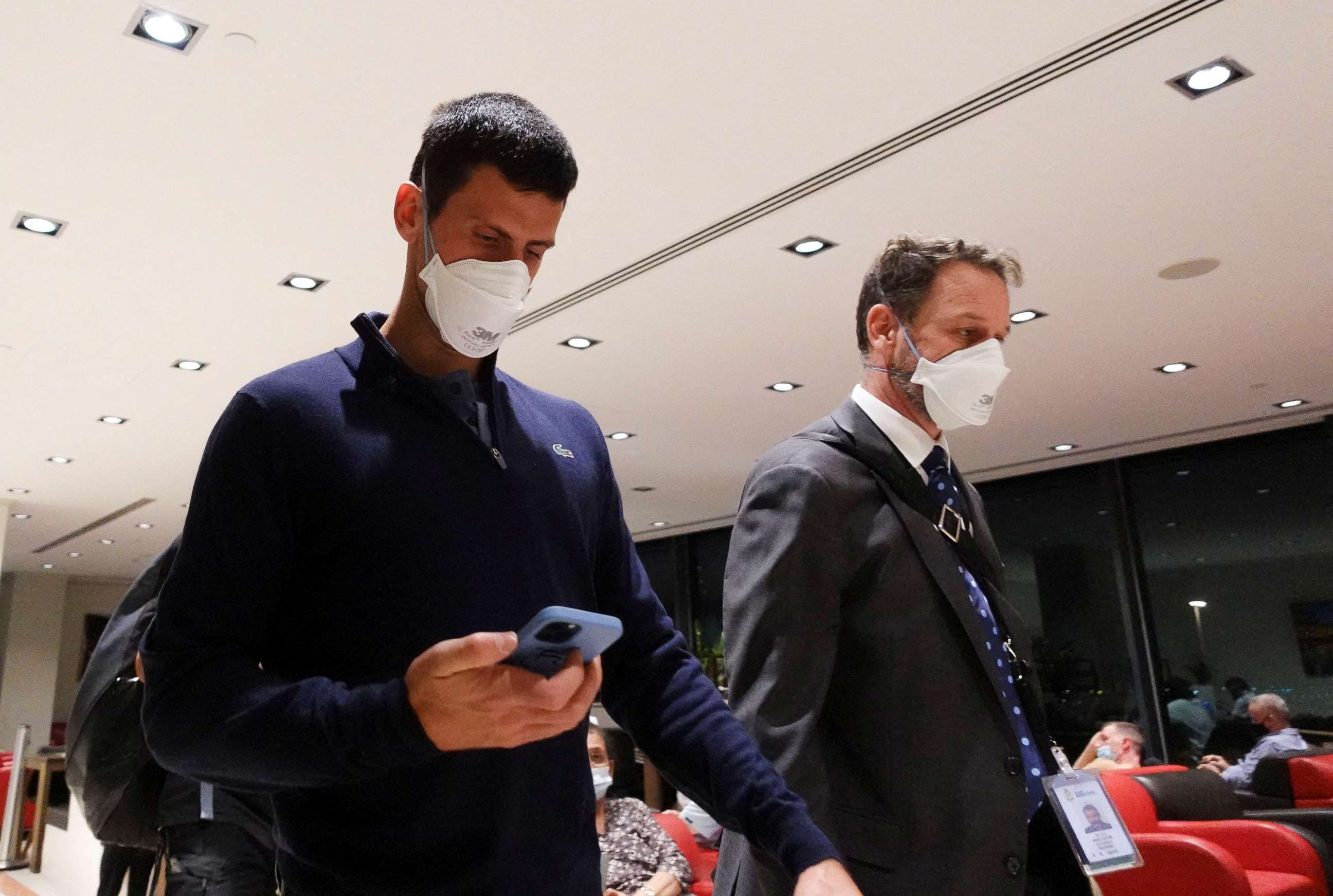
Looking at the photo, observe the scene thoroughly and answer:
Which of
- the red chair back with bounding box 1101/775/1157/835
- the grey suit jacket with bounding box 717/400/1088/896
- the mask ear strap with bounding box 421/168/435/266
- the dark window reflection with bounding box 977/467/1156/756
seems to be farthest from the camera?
the dark window reflection with bounding box 977/467/1156/756

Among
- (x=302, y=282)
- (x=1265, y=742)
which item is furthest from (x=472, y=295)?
(x=1265, y=742)

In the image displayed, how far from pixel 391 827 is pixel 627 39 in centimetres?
307

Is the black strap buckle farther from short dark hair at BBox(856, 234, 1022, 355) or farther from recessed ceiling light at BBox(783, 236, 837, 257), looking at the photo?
recessed ceiling light at BBox(783, 236, 837, 257)

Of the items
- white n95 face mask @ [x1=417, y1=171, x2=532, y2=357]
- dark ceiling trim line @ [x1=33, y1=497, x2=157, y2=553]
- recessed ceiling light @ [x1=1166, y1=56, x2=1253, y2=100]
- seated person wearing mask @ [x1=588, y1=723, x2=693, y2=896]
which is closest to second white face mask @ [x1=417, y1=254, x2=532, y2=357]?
white n95 face mask @ [x1=417, y1=171, x2=532, y2=357]

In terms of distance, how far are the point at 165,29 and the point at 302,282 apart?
2064mm

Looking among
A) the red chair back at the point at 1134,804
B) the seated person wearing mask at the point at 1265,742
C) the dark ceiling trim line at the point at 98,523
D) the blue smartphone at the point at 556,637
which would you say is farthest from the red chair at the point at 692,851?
the dark ceiling trim line at the point at 98,523

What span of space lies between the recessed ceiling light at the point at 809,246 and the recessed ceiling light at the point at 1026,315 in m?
1.31

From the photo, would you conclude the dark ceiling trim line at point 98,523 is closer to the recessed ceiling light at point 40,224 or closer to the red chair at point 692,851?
the recessed ceiling light at point 40,224

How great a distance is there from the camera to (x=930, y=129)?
4.01 meters

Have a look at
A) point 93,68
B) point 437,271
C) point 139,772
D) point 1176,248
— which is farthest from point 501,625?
point 1176,248

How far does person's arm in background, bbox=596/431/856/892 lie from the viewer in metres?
0.92

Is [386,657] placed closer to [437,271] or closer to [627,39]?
[437,271]

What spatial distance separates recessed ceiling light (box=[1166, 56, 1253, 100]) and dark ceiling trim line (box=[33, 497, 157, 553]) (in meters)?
10.0

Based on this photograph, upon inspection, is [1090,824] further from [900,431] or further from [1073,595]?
[1073,595]
